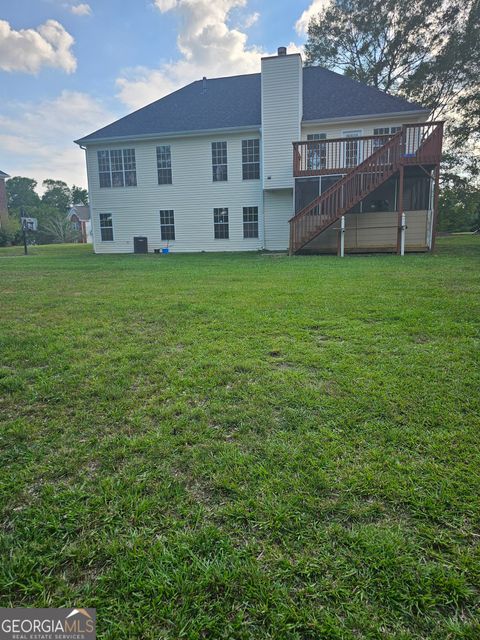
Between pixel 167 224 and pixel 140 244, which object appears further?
pixel 140 244

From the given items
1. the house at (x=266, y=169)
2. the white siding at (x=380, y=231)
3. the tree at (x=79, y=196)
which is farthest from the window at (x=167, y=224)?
the tree at (x=79, y=196)

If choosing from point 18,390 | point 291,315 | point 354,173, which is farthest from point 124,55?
Result: point 18,390

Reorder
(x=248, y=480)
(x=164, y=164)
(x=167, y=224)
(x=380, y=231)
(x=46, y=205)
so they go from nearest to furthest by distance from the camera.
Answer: (x=248, y=480) < (x=380, y=231) < (x=164, y=164) < (x=167, y=224) < (x=46, y=205)

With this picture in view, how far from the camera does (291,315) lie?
190 inches

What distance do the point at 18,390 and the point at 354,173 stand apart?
41.0 ft

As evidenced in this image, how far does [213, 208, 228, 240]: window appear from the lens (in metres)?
17.9

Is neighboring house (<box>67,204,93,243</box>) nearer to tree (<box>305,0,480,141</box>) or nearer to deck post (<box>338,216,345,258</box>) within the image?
tree (<box>305,0,480,141</box>)

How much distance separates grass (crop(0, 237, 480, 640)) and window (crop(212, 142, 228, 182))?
49.4 feet

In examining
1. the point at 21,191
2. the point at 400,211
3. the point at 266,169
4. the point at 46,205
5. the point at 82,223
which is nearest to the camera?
the point at 400,211

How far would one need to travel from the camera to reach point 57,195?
7338 centimetres

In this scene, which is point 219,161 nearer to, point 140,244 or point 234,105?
point 234,105

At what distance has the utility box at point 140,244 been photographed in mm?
18719

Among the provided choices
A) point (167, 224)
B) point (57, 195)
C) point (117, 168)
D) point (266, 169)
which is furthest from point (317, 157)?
point (57, 195)

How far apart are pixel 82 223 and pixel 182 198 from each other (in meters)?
33.8
